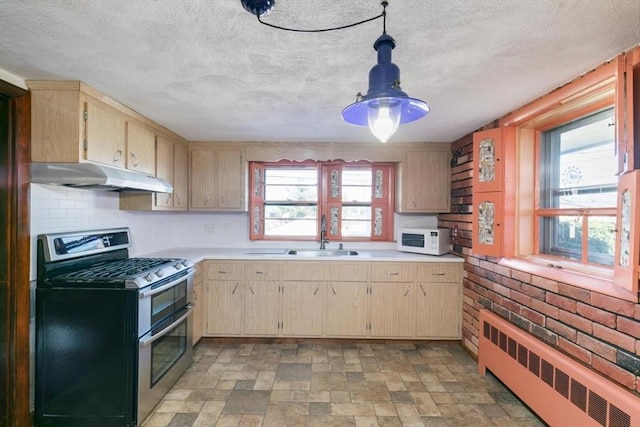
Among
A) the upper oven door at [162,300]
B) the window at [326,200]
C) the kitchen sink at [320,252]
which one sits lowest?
the upper oven door at [162,300]

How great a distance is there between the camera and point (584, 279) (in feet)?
5.69

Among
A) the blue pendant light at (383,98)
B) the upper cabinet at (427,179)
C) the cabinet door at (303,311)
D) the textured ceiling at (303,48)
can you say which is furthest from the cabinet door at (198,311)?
the blue pendant light at (383,98)

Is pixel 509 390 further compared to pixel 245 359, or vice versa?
pixel 245 359

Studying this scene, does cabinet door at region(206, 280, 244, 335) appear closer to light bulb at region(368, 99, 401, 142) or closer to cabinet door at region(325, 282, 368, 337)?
cabinet door at region(325, 282, 368, 337)

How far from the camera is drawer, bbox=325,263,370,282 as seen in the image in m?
3.17

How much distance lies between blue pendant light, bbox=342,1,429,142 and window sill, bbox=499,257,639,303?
135 cm

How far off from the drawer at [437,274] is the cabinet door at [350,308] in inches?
24.7

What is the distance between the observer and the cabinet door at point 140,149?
244cm

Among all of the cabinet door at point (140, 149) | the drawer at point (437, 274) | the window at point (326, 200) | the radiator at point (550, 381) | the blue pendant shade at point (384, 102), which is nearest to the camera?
the blue pendant shade at point (384, 102)

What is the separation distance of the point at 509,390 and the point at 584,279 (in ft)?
3.86

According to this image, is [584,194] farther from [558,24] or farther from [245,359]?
[245,359]

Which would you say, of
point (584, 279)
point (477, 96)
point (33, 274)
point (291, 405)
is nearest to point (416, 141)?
point (477, 96)

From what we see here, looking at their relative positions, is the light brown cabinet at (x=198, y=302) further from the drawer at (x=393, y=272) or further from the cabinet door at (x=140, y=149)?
the drawer at (x=393, y=272)

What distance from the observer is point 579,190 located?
80.0 inches
